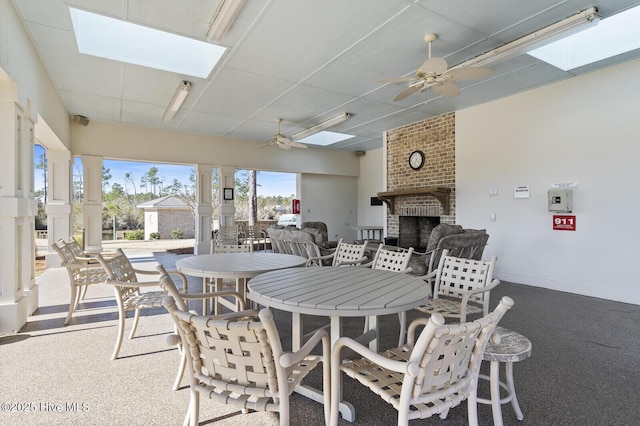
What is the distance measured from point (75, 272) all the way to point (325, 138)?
278 inches

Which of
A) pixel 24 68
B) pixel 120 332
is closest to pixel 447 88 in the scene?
pixel 120 332

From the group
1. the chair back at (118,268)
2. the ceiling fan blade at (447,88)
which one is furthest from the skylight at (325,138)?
the chair back at (118,268)

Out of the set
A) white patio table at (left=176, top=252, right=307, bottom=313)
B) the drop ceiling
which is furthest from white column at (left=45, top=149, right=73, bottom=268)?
white patio table at (left=176, top=252, right=307, bottom=313)

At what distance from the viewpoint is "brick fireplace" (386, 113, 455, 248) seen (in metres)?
6.89

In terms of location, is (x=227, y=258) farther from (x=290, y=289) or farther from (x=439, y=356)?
(x=439, y=356)

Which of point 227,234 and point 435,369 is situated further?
point 227,234

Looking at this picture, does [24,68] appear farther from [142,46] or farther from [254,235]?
[254,235]

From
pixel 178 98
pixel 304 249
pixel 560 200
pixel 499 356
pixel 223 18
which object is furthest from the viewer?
pixel 178 98

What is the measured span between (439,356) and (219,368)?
88 centimetres

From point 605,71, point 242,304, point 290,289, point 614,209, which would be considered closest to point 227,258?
point 242,304

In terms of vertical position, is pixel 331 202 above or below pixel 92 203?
above

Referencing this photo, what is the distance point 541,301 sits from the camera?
176 inches

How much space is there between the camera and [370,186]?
427 inches

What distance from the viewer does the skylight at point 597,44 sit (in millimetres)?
3998
